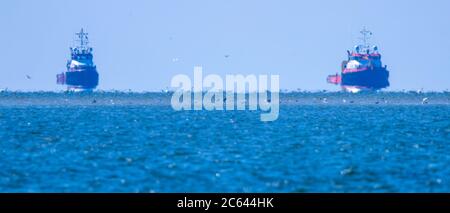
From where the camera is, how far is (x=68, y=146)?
171 ft

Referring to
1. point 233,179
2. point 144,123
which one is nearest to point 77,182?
point 233,179

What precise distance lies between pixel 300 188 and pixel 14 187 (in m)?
8.81
